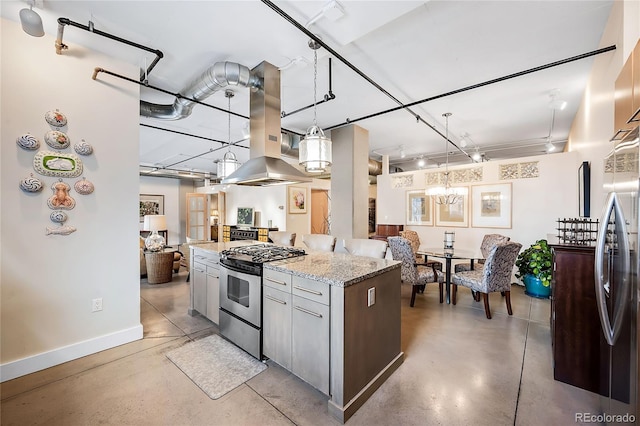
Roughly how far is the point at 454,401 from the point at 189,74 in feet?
13.5

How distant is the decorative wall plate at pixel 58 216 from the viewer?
239cm

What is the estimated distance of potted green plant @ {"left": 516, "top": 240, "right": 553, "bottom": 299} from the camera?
166 inches

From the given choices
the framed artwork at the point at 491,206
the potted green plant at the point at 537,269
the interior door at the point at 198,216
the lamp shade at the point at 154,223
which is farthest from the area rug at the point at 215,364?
the interior door at the point at 198,216

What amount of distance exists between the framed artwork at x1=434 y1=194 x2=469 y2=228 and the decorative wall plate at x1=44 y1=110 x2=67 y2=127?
641 centimetres

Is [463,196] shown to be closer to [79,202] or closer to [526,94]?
[526,94]

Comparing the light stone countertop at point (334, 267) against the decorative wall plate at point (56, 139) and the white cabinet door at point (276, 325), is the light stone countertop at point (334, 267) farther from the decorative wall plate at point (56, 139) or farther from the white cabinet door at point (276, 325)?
the decorative wall plate at point (56, 139)

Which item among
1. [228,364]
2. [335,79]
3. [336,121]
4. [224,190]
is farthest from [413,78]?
[224,190]

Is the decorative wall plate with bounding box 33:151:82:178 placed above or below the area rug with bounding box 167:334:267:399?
above

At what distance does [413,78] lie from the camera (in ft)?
10.6

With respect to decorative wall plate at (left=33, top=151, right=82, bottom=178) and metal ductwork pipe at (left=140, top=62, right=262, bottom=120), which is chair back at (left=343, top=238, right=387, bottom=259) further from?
decorative wall plate at (left=33, top=151, right=82, bottom=178)

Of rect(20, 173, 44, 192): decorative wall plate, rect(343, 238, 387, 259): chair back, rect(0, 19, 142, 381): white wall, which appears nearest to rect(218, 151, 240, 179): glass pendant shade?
rect(0, 19, 142, 381): white wall

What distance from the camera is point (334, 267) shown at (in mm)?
2184

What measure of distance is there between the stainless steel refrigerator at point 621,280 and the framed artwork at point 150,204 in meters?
12.0

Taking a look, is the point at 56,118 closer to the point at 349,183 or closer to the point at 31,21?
the point at 31,21
